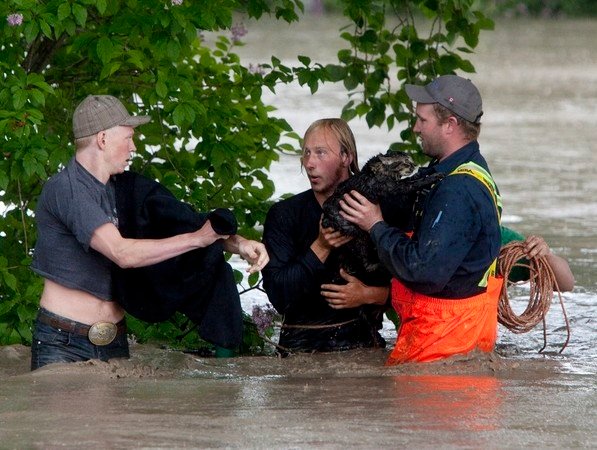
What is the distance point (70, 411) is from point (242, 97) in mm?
3336

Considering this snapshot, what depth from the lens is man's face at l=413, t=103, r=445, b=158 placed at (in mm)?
6191

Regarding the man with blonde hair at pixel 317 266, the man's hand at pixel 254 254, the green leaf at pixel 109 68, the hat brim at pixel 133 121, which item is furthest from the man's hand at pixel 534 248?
the green leaf at pixel 109 68

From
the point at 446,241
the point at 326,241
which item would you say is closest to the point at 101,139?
the point at 326,241

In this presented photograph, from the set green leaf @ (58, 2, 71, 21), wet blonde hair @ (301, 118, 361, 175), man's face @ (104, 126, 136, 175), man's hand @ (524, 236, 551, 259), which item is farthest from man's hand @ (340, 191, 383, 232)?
green leaf @ (58, 2, 71, 21)

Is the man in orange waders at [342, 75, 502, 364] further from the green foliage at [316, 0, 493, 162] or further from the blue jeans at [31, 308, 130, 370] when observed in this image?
the green foliage at [316, 0, 493, 162]

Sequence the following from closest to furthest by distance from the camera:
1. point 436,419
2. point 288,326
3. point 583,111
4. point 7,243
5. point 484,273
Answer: point 436,419
point 484,273
point 288,326
point 7,243
point 583,111

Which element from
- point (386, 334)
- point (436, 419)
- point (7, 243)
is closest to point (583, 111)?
point (386, 334)

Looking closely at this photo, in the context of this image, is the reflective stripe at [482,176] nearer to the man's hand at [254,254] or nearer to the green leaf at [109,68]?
the man's hand at [254,254]

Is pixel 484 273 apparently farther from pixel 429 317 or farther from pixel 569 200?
pixel 569 200

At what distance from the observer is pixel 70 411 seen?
520 centimetres

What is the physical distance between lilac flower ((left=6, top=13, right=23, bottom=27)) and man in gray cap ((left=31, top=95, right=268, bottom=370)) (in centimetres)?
77

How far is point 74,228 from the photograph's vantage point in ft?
18.8

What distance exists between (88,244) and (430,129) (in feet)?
5.74

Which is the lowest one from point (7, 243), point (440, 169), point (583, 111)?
point (583, 111)
